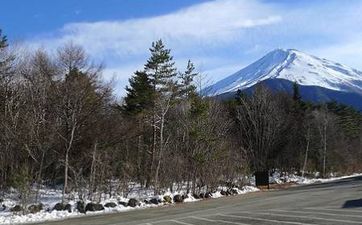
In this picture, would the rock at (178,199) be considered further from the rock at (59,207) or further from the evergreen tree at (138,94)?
the evergreen tree at (138,94)

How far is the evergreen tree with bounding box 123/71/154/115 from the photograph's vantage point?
144ft

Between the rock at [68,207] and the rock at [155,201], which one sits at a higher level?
the rock at [155,201]

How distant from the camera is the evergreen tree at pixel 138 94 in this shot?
4378 cm

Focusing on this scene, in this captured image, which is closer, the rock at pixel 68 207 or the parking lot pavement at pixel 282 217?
the parking lot pavement at pixel 282 217

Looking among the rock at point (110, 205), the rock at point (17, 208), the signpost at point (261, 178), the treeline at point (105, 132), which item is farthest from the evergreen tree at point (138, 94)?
the rock at point (17, 208)

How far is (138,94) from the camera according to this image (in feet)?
148

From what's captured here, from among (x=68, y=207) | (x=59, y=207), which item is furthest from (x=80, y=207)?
(x=59, y=207)

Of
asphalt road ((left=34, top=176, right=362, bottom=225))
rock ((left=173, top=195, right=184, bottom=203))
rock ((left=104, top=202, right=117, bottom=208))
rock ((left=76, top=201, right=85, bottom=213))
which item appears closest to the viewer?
asphalt road ((left=34, top=176, right=362, bottom=225))

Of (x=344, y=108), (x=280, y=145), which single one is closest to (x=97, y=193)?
(x=280, y=145)

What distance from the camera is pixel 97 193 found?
2658cm

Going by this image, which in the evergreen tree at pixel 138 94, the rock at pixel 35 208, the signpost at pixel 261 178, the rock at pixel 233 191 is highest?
the evergreen tree at pixel 138 94

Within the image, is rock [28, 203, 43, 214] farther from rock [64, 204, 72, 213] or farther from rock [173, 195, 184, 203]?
rock [173, 195, 184, 203]

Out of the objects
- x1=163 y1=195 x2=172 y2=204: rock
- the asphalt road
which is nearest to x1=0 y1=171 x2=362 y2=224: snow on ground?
x1=163 y1=195 x2=172 y2=204: rock

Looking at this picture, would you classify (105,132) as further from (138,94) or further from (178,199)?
(178,199)
